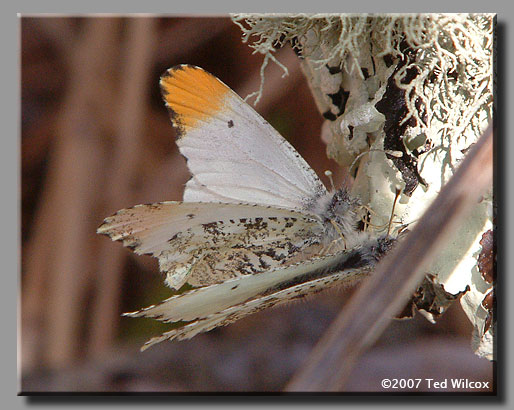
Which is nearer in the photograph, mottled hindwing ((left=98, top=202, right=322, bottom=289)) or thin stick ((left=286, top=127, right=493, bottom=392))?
thin stick ((left=286, top=127, right=493, bottom=392))

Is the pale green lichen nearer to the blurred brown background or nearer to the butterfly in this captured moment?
the butterfly

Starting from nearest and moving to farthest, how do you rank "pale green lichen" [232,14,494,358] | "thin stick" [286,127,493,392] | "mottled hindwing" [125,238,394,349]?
"thin stick" [286,127,493,392], "mottled hindwing" [125,238,394,349], "pale green lichen" [232,14,494,358]

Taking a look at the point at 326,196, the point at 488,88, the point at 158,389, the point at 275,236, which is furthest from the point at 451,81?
the point at 158,389

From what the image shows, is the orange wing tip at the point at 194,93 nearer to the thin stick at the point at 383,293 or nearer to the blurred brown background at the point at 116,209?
the blurred brown background at the point at 116,209

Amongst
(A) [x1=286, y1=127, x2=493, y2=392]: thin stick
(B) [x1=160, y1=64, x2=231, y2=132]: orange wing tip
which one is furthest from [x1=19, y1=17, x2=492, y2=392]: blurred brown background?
(A) [x1=286, y1=127, x2=493, y2=392]: thin stick

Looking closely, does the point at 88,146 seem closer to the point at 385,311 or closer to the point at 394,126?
the point at 394,126

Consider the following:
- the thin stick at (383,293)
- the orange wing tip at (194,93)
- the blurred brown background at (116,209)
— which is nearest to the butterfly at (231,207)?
the orange wing tip at (194,93)

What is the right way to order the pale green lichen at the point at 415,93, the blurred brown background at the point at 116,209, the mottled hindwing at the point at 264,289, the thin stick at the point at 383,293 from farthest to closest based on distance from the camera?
the blurred brown background at the point at 116,209 → the pale green lichen at the point at 415,93 → the mottled hindwing at the point at 264,289 → the thin stick at the point at 383,293

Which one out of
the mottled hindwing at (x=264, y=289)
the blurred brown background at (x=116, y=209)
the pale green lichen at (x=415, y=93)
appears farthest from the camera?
the blurred brown background at (x=116, y=209)

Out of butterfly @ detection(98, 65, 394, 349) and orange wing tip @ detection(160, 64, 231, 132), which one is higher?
orange wing tip @ detection(160, 64, 231, 132)
